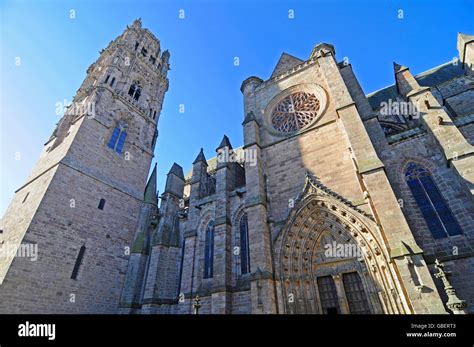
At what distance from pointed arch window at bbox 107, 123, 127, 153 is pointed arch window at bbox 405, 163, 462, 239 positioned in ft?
59.3

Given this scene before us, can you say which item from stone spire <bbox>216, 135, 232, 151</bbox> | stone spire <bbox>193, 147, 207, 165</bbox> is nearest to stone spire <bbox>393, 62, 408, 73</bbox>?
stone spire <bbox>216, 135, 232, 151</bbox>

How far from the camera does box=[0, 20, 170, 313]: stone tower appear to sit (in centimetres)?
1097

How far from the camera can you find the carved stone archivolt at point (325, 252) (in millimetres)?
8133

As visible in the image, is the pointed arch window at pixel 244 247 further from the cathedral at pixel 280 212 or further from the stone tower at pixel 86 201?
the stone tower at pixel 86 201

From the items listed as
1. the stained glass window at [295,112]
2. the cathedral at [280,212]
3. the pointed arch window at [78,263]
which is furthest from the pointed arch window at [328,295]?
the pointed arch window at [78,263]

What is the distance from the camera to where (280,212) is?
36.6 ft

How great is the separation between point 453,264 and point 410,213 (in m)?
1.92

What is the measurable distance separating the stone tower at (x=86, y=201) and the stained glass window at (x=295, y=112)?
11.4 m

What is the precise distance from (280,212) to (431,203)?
5658 mm

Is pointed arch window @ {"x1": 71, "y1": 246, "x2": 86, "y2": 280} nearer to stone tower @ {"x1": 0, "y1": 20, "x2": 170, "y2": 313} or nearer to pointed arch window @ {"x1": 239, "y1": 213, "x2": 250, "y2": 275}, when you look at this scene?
stone tower @ {"x1": 0, "y1": 20, "x2": 170, "y2": 313}

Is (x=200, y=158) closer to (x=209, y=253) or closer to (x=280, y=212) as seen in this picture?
(x=209, y=253)
